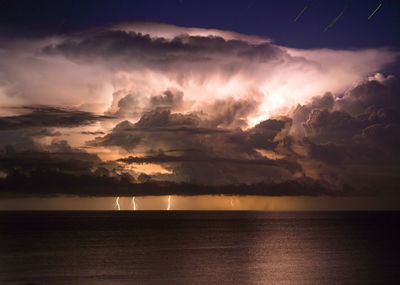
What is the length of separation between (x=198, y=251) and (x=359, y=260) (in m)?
28.6

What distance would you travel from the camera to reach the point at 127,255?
3009 inches

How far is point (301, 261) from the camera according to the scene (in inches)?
2756

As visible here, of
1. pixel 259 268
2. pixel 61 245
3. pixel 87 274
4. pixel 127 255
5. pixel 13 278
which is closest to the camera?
pixel 13 278

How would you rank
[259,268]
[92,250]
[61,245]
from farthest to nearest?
[61,245]
[92,250]
[259,268]

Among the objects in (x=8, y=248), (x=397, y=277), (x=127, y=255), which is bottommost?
(x=397, y=277)

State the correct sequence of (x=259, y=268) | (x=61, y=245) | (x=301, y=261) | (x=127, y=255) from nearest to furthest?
(x=259, y=268), (x=301, y=261), (x=127, y=255), (x=61, y=245)

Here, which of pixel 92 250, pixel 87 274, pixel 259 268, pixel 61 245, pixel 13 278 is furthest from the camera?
pixel 61 245

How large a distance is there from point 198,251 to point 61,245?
3025 centimetres

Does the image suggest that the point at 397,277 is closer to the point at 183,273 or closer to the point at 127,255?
the point at 183,273

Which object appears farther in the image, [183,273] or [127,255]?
[127,255]

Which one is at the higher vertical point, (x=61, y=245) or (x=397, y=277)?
(x=61, y=245)

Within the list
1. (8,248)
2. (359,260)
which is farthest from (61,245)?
(359,260)

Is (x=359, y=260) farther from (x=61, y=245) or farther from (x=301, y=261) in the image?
(x=61, y=245)

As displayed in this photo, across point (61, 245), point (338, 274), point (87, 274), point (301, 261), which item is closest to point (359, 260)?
point (301, 261)
